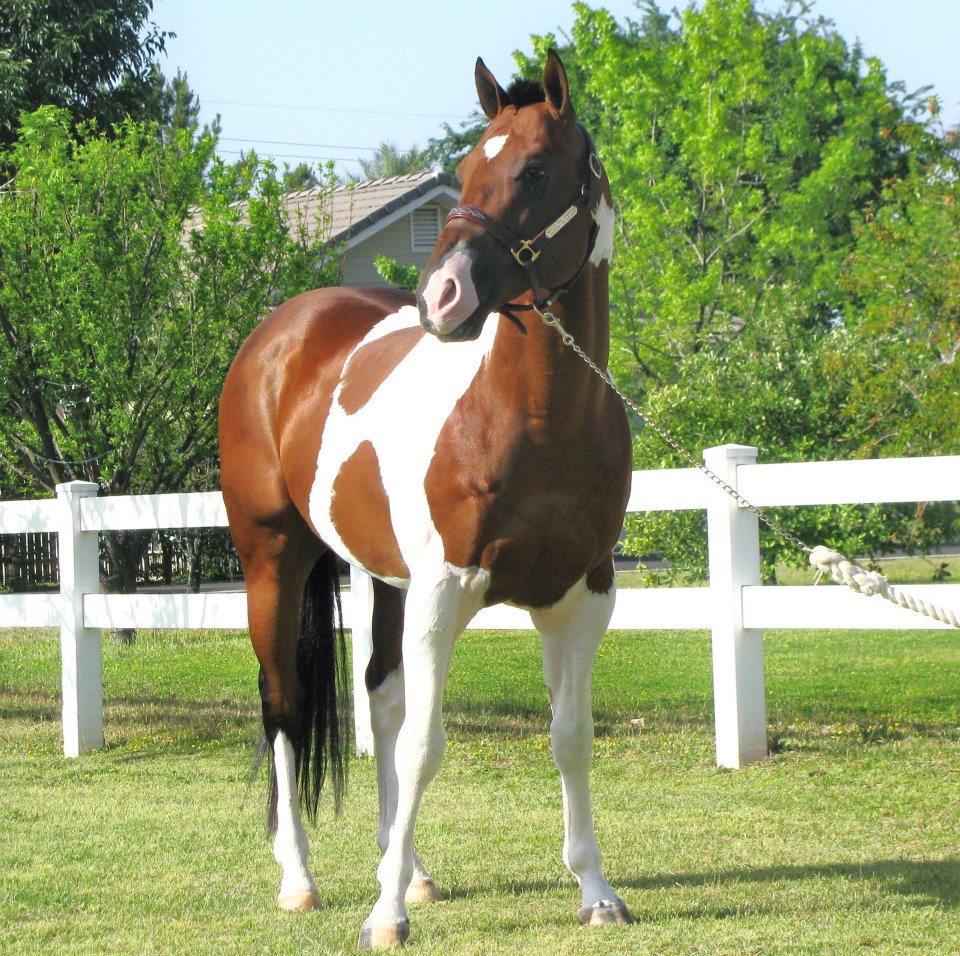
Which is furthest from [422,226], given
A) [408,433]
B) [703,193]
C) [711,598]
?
[408,433]

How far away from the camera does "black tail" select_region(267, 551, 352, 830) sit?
14.8 feet

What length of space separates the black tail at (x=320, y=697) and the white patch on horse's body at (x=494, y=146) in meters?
2.02

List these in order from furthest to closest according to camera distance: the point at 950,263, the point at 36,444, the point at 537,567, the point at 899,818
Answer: the point at 950,263 < the point at 36,444 < the point at 899,818 < the point at 537,567

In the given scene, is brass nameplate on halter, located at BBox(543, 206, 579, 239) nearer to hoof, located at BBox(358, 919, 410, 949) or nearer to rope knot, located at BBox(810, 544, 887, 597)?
rope knot, located at BBox(810, 544, 887, 597)

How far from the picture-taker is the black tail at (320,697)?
4.51m

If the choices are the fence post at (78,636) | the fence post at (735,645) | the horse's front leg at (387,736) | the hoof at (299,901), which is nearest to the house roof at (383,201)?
the fence post at (78,636)

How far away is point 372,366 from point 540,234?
3.71 ft

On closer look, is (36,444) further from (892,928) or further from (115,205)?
(892,928)

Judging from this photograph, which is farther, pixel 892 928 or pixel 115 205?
pixel 115 205

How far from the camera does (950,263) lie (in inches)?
535

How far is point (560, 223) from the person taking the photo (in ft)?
10.5

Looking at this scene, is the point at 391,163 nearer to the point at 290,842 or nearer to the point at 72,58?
the point at 72,58

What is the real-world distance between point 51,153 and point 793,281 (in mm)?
15034

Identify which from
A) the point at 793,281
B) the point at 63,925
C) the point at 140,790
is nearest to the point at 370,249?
the point at 793,281
